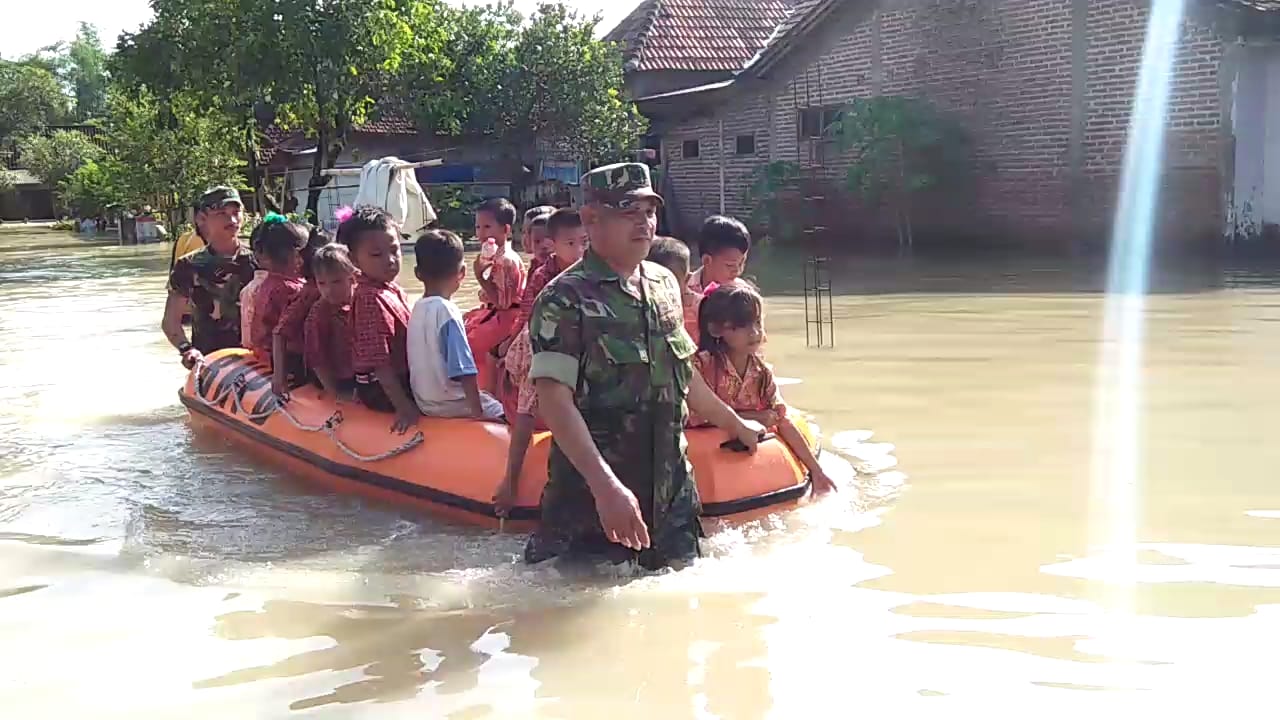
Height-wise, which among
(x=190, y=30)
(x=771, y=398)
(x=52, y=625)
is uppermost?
(x=190, y=30)

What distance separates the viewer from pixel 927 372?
8125 millimetres

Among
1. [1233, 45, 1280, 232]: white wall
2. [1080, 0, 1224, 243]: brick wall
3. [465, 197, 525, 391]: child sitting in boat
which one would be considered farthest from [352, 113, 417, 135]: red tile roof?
[465, 197, 525, 391]: child sitting in boat

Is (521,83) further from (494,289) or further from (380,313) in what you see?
(380,313)

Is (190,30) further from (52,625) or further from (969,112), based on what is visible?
(52,625)

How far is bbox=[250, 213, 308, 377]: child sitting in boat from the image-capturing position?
626 cm

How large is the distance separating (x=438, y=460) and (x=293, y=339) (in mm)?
1405

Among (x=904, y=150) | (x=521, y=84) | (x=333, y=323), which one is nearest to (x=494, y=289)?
(x=333, y=323)

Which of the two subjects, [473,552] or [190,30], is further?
[190,30]

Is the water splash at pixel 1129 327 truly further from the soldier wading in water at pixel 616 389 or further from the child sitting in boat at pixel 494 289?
the child sitting in boat at pixel 494 289

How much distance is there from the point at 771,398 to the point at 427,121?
75.6 feet

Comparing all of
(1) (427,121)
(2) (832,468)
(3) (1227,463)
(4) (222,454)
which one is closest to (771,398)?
(2) (832,468)

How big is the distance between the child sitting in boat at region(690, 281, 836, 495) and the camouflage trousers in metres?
0.67

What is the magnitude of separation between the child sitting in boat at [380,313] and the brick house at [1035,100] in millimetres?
11725

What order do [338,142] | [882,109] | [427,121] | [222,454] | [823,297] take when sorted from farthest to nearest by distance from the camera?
[427,121]
[338,142]
[882,109]
[823,297]
[222,454]
